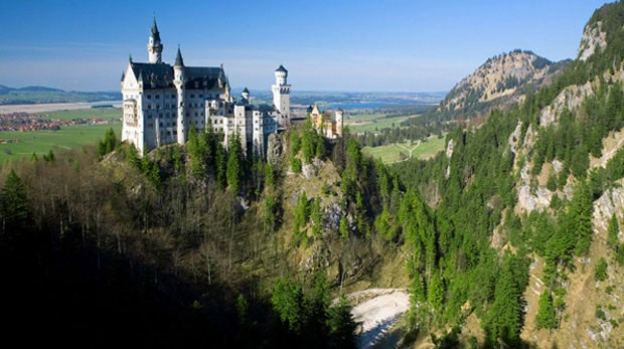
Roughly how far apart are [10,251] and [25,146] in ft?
289

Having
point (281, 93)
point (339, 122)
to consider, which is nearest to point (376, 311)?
point (339, 122)

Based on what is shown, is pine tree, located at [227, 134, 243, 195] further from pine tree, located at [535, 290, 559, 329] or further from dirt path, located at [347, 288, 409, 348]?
pine tree, located at [535, 290, 559, 329]

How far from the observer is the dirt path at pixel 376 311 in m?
69.3

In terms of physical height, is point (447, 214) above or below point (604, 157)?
below

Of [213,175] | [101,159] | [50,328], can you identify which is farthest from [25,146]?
[50,328]

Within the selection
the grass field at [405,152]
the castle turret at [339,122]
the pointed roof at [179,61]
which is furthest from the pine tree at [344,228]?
the grass field at [405,152]

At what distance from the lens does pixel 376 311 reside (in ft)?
247

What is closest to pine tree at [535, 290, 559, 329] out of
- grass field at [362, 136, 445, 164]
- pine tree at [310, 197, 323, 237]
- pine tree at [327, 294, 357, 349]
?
pine tree at [327, 294, 357, 349]

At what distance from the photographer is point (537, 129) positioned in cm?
10700

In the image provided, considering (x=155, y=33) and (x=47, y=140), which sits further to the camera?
(x=47, y=140)

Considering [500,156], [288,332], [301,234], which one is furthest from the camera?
[500,156]

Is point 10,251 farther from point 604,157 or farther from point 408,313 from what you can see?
point 604,157

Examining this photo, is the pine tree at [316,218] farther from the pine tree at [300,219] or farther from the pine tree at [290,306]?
the pine tree at [290,306]

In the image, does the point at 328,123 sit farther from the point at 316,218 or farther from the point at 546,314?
the point at 546,314
